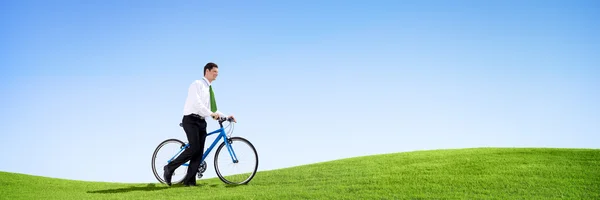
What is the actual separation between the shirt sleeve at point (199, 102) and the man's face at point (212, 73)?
0.31 m

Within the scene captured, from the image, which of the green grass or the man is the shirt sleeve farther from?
the green grass

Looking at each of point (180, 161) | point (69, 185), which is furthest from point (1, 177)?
point (180, 161)

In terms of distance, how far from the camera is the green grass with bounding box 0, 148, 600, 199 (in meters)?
8.37

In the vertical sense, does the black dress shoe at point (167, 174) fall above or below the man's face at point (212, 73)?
below

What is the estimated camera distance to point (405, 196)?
8.02 meters

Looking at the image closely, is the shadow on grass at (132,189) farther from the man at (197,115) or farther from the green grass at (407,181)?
the man at (197,115)

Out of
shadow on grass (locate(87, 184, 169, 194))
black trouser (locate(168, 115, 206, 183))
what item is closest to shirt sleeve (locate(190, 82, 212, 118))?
black trouser (locate(168, 115, 206, 183))

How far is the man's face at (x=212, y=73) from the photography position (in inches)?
379

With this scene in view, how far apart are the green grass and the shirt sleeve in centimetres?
146

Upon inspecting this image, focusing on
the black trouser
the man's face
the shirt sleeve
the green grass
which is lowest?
the green grass

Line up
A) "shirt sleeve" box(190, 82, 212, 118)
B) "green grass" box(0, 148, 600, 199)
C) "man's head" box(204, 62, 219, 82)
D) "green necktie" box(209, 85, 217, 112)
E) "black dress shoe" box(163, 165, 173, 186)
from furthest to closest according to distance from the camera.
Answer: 1. "black dress shoe" box(163, 165, 173, 186)
2. "green necktie" box(209, 85, 217, 112)
3. "man's head" box(204, 62, 219, 82)
4. "shirt sleeve" box(190, 82, 212, 118)
5. "green grass" box(0, 148, 600, 199)

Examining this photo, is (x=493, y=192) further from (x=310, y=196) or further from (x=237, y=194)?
(x=237, y=194)

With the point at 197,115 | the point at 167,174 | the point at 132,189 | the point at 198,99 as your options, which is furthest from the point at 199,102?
the point at 132,189

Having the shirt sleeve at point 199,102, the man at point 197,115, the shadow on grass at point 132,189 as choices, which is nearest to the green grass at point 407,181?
the shadow on grass at point 132,189
